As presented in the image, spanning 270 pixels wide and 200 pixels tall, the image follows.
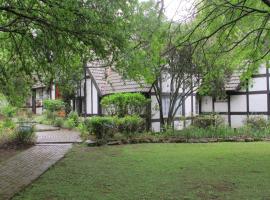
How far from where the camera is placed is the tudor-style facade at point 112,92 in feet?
68.6

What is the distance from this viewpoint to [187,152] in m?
13.4

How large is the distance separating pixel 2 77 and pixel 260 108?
1612cm

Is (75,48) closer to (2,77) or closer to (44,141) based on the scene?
(2,77)

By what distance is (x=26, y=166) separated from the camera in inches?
442

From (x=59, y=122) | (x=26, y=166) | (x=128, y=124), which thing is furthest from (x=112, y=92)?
(x=26, y=166)

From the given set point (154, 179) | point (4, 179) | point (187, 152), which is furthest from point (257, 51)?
point (4, 179)

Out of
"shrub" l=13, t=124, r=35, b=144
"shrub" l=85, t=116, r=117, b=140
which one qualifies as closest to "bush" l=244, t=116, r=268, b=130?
"shrub" l=85, t=116, r=117, b=140

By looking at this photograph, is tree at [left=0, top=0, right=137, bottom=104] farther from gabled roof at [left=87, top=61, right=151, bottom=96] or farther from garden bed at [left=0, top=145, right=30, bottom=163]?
gabled roof at [left=87, top=61, right=151, bottom=96]

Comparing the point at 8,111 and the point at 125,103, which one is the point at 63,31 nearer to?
the point at 125,103

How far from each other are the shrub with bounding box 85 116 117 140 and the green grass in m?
2.00

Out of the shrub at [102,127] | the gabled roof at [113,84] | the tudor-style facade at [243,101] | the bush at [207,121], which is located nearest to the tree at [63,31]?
the shrub at [102,127]

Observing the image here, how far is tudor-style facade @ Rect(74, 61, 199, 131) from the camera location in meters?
20.9

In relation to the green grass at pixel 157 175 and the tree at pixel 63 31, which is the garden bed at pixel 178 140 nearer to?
the green grass at pixel 157 175

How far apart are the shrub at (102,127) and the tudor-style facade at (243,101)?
364 inches
